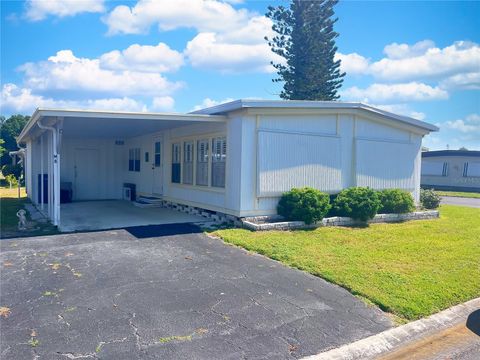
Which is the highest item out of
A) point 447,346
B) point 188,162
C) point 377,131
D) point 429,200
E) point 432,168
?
point 377,131

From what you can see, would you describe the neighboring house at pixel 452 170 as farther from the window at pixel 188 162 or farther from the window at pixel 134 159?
the window at pixel 188 162

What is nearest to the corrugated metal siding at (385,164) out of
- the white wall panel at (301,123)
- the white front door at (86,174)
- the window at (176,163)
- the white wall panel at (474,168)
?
the white wall panel at (301,123)

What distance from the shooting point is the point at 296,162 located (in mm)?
10078

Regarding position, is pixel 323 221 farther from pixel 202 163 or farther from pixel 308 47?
pixel 308 47

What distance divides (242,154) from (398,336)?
5.86m

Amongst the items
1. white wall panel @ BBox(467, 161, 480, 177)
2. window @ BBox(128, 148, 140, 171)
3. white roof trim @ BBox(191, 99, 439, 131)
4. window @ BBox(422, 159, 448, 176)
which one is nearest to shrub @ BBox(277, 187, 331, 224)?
white roof trim @ BBox(191, 99, 439, 131)

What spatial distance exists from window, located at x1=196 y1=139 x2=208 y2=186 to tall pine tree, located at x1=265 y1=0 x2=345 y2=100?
1488 centimetres

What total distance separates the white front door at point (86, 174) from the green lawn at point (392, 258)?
9428 mm

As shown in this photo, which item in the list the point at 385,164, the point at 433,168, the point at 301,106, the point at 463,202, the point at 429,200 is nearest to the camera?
the point at 301,106

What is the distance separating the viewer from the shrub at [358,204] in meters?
9.95

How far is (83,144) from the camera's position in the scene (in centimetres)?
1599

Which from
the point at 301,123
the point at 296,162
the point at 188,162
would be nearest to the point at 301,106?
the point at 301,123

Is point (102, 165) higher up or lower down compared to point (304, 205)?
higher up

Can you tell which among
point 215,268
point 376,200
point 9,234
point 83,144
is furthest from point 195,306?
point 83,144
